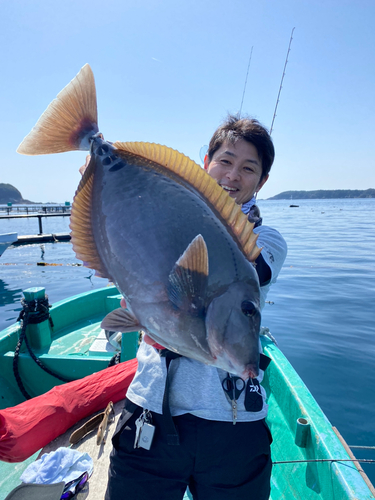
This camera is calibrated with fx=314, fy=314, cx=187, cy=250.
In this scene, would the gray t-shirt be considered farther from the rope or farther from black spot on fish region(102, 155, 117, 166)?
the rope

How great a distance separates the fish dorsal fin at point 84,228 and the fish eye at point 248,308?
2.27 feet

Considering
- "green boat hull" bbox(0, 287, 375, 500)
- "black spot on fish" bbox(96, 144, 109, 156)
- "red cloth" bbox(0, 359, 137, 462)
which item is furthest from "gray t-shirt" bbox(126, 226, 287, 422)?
"red cloth" bbox(0, 359, 137, 462)

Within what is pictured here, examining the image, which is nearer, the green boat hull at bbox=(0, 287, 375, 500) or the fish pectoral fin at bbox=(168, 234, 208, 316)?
the fish pectoral fin at bbox=(168, 234, 208, 316)

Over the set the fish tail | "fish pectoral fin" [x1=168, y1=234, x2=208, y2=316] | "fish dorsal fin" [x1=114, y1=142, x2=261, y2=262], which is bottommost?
"fish pectoral fin" [x1=168, y1=234, x2=208, y2=316]

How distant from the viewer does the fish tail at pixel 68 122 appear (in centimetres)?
181

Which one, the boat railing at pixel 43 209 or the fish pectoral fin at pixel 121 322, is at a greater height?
the fish pectoral fin at pixel 121 322

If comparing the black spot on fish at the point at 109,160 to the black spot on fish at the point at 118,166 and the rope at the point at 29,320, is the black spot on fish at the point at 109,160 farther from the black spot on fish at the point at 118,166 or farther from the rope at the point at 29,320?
the rope at the point at 29,320

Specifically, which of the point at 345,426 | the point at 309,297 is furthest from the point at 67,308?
the point at 309,297

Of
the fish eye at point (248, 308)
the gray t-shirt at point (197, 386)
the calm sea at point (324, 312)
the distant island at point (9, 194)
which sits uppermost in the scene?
the fish eye at point (248, 308)

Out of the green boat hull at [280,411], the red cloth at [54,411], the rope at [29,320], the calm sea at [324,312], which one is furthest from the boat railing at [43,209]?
the red cloth at [54,411]

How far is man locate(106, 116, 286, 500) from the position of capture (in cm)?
169

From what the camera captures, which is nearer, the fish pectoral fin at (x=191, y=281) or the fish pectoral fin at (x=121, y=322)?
the fish pectoral fin at (x=191, y=281)

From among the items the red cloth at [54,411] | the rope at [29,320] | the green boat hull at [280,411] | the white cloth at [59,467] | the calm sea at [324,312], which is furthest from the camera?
the calm sea at [324,312]

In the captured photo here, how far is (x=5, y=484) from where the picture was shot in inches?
131
